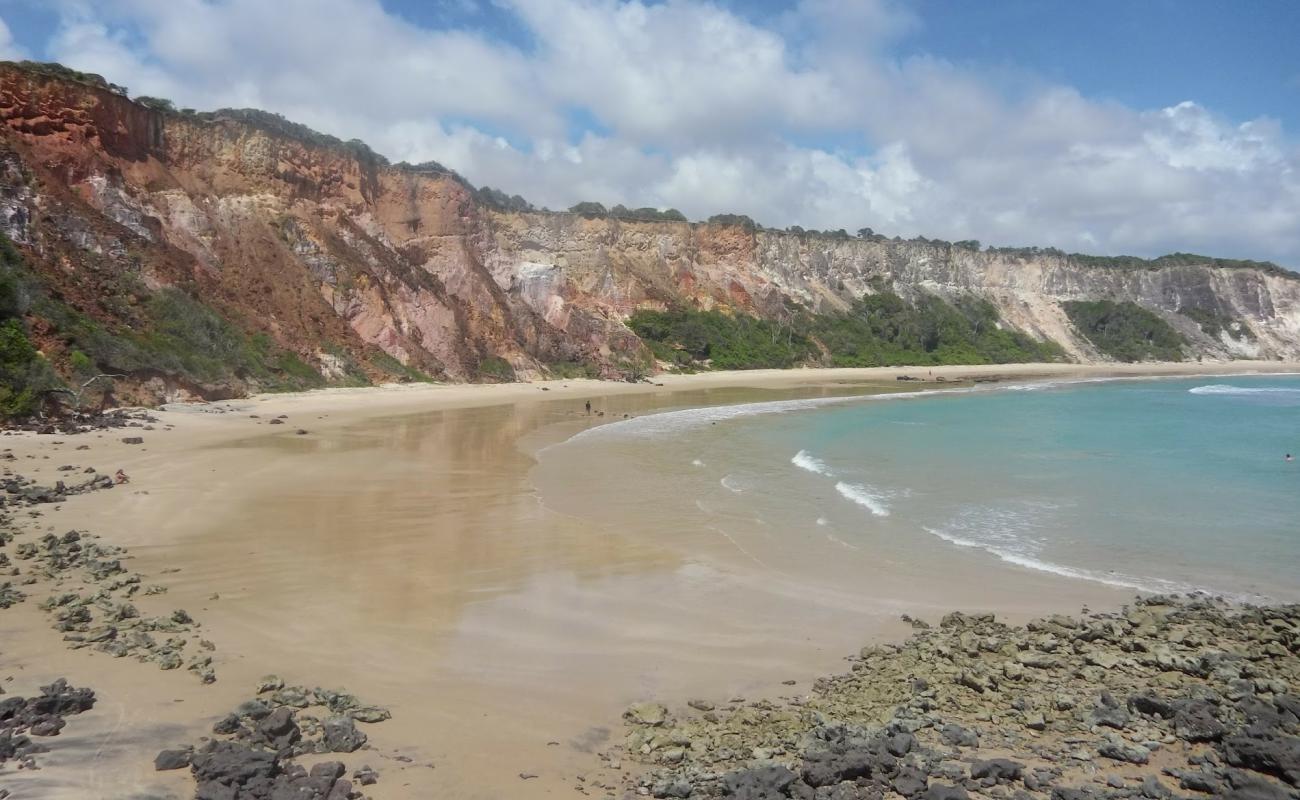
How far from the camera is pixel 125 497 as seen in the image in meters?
12.2

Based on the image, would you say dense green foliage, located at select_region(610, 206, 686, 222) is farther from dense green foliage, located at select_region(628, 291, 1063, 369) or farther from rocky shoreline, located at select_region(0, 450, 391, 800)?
rocky shoreline, located at select_region(0, 450, 391, 800)

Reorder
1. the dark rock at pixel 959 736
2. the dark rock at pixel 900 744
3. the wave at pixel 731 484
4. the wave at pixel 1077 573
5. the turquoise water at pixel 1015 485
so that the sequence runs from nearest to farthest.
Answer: the dark rock at pixel 900 744 → the dark rock at pixel 959 736 → the wave at pixel 1077 573 → the turquoise water at pixel 1015 485 → the wave at pixel 731 484

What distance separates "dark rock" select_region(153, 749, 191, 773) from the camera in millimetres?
4633

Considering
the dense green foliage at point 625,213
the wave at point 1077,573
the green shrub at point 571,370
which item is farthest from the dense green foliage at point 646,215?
the wave at point 1077,573

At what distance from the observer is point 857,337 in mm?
69000

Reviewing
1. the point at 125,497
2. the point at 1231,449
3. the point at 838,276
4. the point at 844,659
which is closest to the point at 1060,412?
the point at 1231,449

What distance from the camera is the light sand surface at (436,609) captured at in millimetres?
5195

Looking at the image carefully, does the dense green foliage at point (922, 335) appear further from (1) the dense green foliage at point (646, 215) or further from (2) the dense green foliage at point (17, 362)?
(2) the dense green foliage at point (17, 362)

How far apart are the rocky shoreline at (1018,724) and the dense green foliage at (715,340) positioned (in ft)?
149

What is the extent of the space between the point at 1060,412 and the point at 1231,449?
1179 centimetres

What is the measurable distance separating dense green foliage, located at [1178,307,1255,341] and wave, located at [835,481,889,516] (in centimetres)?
9819

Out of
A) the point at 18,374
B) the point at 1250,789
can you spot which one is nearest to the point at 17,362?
the point at 18,374

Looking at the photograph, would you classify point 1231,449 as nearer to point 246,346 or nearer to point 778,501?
point 778,501

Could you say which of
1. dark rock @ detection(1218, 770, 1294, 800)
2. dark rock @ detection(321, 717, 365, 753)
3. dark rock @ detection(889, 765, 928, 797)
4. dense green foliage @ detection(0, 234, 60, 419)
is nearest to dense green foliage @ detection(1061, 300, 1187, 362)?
dense green foliage @ detection(0, 234, 60, 419)
